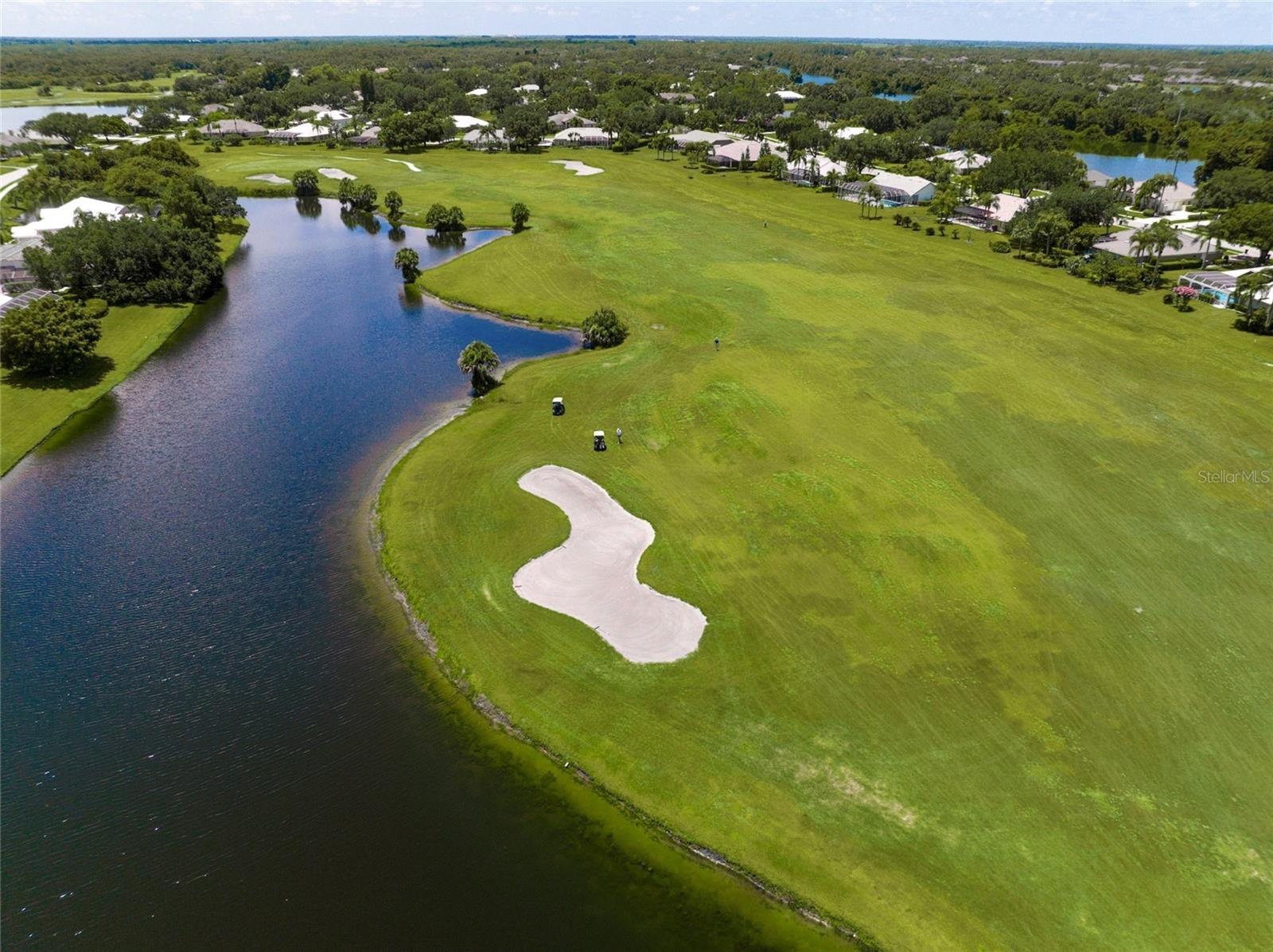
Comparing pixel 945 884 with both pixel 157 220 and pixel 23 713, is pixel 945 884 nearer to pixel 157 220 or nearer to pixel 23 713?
pixel 23 713

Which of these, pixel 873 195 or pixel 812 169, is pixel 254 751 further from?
pixel 812 169

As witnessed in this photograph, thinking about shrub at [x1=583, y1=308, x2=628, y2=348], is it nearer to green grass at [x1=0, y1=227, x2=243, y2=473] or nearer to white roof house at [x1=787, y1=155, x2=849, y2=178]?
green grass at [x1=0, y1=227, x2=243, y2=473]

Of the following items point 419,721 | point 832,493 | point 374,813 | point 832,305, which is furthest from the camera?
point 832,305

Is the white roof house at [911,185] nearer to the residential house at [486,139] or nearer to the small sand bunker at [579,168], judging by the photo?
the small sand bunker at [579,168]

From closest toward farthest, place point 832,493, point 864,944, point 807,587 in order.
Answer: point 864,944 → point 807,587 → point 832,493

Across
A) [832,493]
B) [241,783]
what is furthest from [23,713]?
[832,493]

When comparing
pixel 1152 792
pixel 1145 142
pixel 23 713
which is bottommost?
pixel 23 713

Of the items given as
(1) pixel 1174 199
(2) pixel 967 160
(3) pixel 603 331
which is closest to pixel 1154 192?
(1) pixel 1174 199
